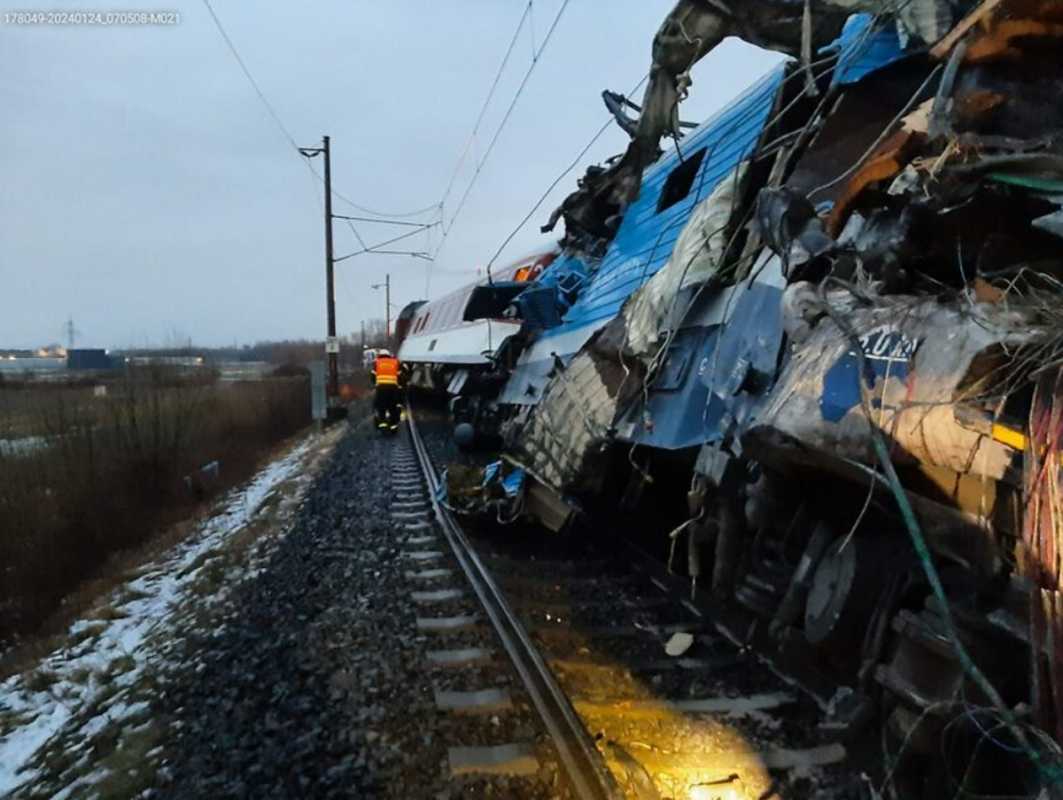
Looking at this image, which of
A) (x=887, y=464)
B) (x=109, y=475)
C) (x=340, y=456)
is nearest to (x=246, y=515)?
(x=109, y=475)

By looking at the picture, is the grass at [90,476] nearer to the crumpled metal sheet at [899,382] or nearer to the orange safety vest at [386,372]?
the orange safety vest at [386,372]

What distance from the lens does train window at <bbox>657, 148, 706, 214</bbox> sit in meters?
8.71

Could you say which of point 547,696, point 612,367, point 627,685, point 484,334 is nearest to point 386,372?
point 484,334

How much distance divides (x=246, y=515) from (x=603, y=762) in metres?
8.67

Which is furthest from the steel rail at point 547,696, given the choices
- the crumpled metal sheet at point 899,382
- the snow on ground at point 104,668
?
the snow on ground at point 104,668

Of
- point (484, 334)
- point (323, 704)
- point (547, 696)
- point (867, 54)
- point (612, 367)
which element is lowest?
point (323, 704)

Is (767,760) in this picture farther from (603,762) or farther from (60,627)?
(60,627)

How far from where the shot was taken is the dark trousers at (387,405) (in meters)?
19.6

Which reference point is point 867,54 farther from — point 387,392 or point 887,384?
point 387,392

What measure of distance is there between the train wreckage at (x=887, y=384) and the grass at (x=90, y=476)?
18.2 ft

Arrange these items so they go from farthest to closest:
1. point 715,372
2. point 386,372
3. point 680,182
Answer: point 386,372, point 680,182, point 715,372

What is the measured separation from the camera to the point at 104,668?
561 cm

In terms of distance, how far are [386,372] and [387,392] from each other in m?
0.76

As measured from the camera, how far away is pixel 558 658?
16.2 ft
